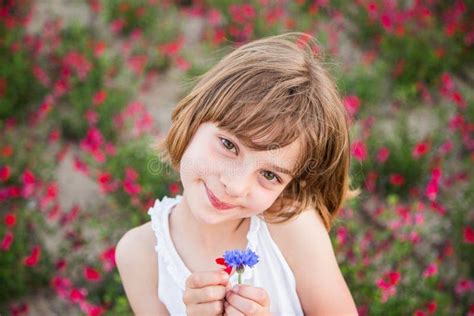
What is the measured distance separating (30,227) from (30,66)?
127cm

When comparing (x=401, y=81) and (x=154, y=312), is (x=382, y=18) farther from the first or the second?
(x=154, y=312)

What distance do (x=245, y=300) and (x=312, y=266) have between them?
457 millimetres

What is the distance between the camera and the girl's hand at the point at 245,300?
1403 millimetres

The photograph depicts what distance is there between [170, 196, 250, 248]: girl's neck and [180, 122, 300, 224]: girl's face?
260mm

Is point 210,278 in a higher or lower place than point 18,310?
lower

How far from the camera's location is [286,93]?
1.60 m

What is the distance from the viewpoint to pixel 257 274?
1.90 meters

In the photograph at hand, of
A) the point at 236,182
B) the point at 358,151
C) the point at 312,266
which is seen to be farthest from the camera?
the point at 358,151

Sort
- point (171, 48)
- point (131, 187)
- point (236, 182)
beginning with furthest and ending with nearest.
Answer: point (171, 48) → point (131, 187) → point (236, 182)

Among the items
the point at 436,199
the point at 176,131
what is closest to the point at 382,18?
the point at 436,199

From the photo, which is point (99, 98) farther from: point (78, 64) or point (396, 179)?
point (396, 179)

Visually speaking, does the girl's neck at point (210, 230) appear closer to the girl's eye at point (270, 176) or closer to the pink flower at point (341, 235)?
the girl's eye at point (270, 176)

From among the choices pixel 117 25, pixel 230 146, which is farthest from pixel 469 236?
pixel 117 25

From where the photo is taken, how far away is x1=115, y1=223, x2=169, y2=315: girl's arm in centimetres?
192
